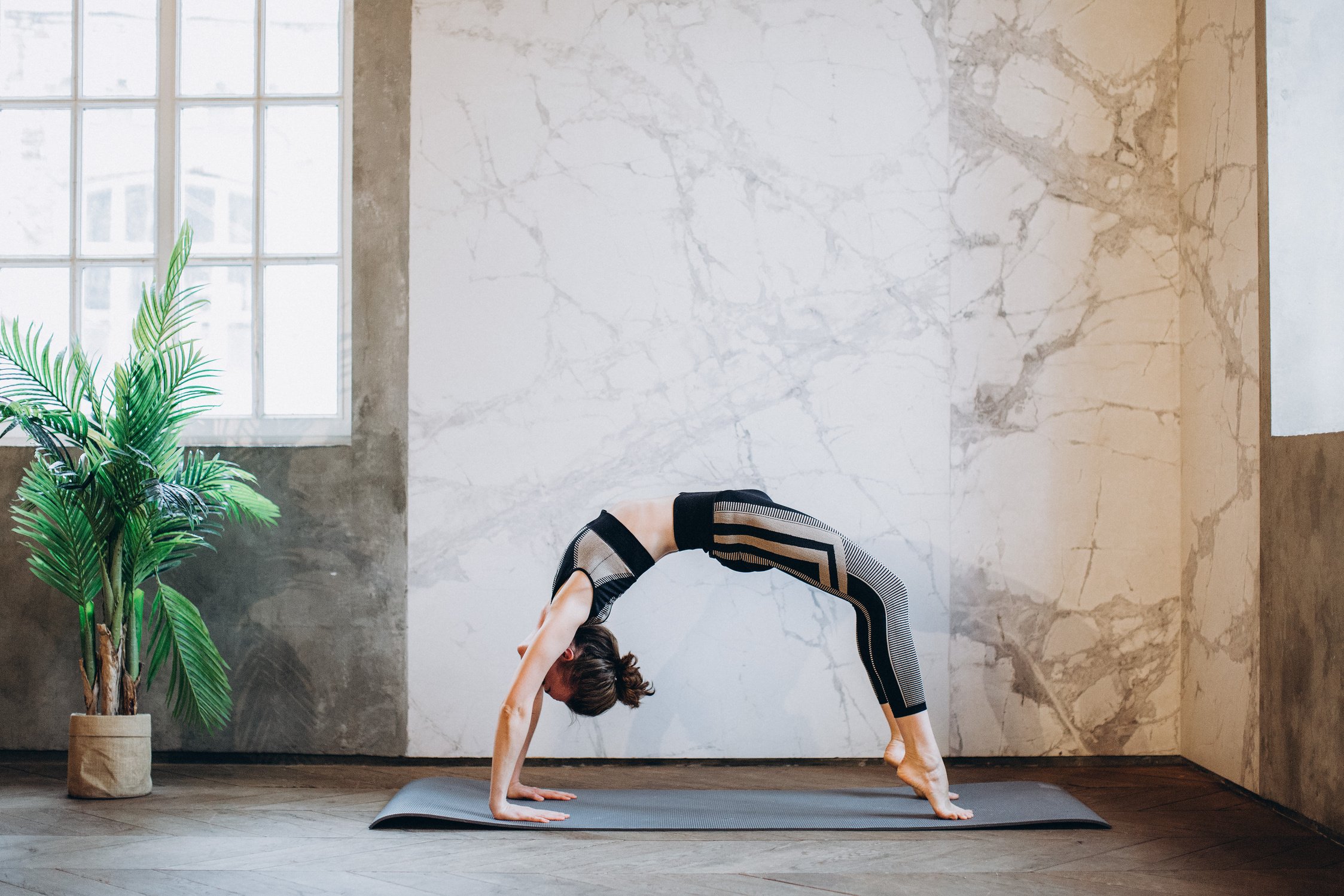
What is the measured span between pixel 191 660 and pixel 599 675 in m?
1.34

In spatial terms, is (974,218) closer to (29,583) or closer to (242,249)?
(242,249)

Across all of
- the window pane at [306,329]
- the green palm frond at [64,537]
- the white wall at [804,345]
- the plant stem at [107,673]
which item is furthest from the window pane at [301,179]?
the plant stem at [107,673]

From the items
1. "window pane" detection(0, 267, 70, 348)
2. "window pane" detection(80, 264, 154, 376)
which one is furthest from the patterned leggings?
"window pane" detection(0, 267, 70, 348)

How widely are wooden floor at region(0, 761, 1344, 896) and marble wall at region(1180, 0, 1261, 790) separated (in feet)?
0.98

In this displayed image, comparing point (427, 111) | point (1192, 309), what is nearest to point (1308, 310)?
point (1192, 309)

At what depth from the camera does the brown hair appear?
2611 mm

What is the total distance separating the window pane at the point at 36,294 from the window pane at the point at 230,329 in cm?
47

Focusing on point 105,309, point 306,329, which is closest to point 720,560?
point 306,329

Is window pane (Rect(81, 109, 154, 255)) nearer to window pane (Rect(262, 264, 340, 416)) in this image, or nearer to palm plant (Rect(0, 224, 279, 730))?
window pane (Rect(262, 264, 340, 416))

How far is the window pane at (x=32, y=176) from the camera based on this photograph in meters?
3.57

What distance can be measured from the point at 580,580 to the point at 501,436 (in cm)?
86

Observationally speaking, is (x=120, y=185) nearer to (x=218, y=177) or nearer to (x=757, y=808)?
(x=218, y=177)

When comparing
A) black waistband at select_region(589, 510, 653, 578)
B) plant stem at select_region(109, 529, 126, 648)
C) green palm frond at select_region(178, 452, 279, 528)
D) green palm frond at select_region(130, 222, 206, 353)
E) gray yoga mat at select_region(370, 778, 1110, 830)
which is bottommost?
gray yoga mat at select_region(370, 778, 1110, 830)

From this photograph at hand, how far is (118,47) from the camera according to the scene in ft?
11.7
